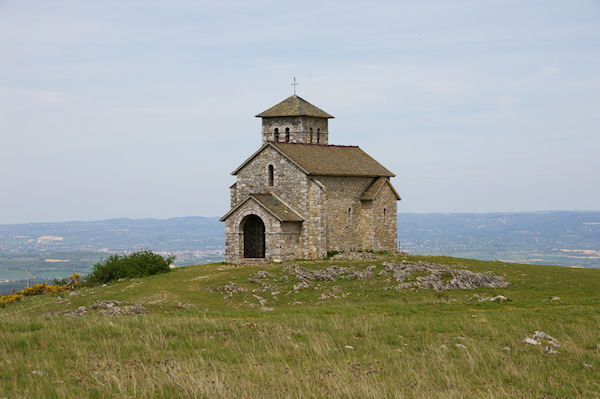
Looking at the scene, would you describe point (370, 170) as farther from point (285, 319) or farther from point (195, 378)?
point (195, 378)

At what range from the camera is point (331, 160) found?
4784 cm

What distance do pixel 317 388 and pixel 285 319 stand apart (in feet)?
30.3

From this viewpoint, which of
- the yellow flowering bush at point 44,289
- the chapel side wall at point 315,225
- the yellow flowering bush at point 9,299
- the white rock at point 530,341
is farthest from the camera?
the chapel side wall at point 315,225

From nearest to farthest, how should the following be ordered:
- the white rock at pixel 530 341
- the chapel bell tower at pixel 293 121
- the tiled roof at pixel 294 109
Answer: the white rock at pixel 530 341 < the tiled roof at pixel 294 109 < the chapel bell tower at pixel 293 121

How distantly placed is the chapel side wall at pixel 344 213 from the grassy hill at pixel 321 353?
667 inches

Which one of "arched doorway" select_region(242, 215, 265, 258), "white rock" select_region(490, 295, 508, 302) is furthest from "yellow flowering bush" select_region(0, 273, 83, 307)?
"white rock" select_region(490, 295, 508, 302)

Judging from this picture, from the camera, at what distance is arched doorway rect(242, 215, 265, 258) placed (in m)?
47.1

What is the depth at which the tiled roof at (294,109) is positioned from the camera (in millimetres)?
52206

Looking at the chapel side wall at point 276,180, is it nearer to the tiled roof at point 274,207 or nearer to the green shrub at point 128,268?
the tiled roof at point 274,207

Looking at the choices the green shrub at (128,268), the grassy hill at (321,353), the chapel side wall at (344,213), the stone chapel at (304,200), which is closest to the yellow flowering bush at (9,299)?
the green shrub at (128,268)

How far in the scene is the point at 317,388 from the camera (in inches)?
518

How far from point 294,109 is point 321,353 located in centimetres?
3747

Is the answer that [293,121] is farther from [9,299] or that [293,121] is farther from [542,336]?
[542,336]

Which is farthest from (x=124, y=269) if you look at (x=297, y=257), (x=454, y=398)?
(x=454, y=398)
